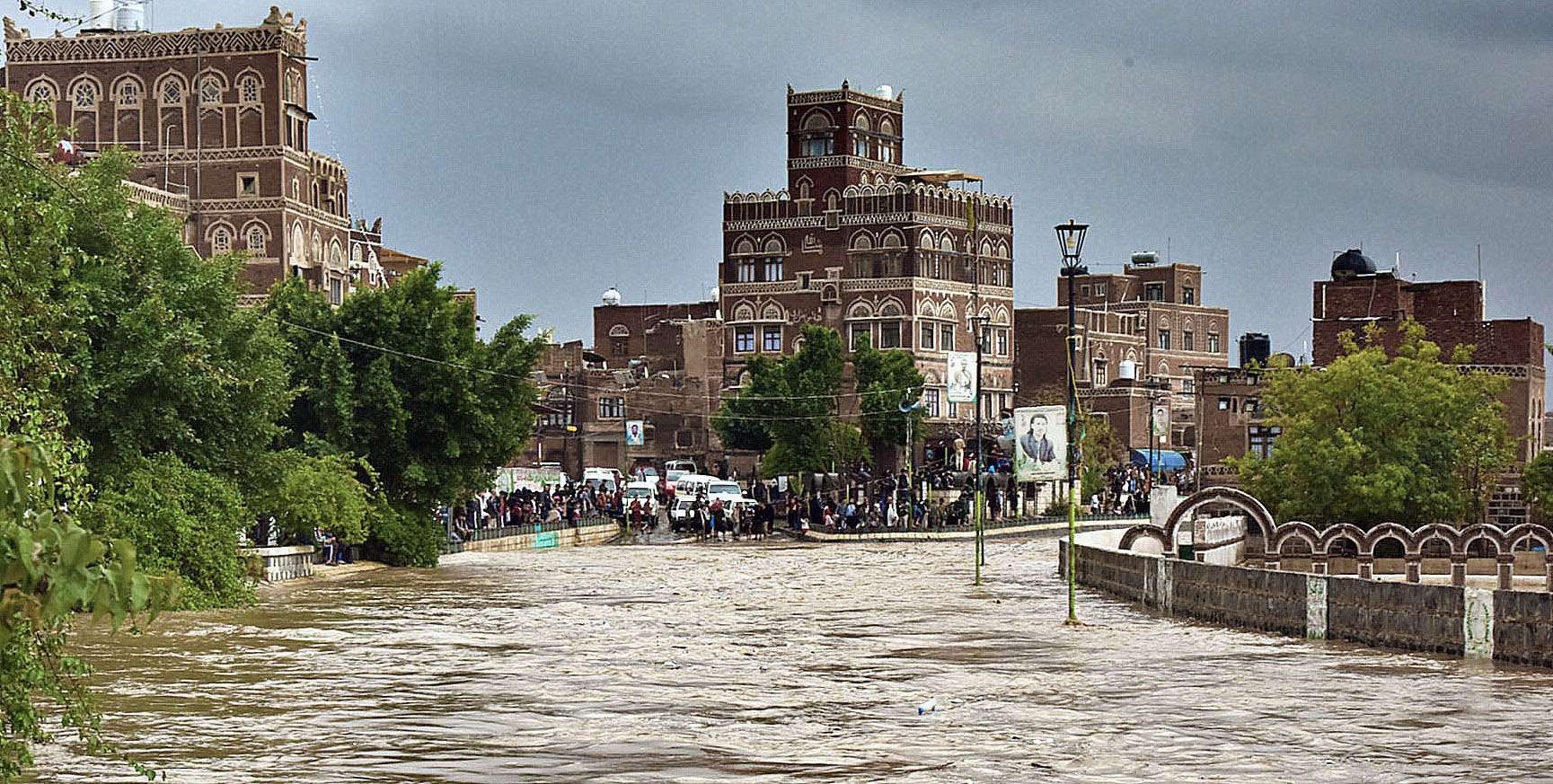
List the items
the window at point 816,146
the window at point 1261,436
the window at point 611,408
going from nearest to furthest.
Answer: the window at point 1261,436 < the window at point 611,408 < the window at point 816,146

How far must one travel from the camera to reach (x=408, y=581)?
47.1m

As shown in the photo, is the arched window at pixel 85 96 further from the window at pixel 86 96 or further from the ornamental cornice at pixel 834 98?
the ornamental cornice at pixel 834 98

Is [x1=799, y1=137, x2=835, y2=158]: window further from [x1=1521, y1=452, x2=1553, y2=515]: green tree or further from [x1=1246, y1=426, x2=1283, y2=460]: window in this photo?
[x1=1521, y1=452, x2=1553, y2=515]: green tree

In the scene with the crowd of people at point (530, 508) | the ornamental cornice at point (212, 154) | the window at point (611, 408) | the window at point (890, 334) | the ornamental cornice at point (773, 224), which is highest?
the ornamental cornice at point (773, 224)

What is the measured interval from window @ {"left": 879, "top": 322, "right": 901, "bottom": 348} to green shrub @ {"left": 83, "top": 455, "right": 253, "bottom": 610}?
70.5 meters

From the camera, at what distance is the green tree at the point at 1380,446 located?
180ft

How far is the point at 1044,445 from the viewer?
35.1m

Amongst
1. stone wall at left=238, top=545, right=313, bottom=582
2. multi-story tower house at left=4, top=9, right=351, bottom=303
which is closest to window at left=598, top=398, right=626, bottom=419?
multi-story tower house at left=4, top=9, right=351, bottom=303

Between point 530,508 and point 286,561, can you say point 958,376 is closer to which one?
point 530,508

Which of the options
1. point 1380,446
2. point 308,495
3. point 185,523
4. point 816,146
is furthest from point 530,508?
point 816,146

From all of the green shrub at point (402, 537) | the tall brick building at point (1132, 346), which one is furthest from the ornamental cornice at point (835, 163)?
the green shrub at point (402, 537)

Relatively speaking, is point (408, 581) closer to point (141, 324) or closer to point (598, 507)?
point (141, 324)

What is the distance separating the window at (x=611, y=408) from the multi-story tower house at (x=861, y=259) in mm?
7470

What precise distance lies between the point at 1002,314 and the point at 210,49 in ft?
160
